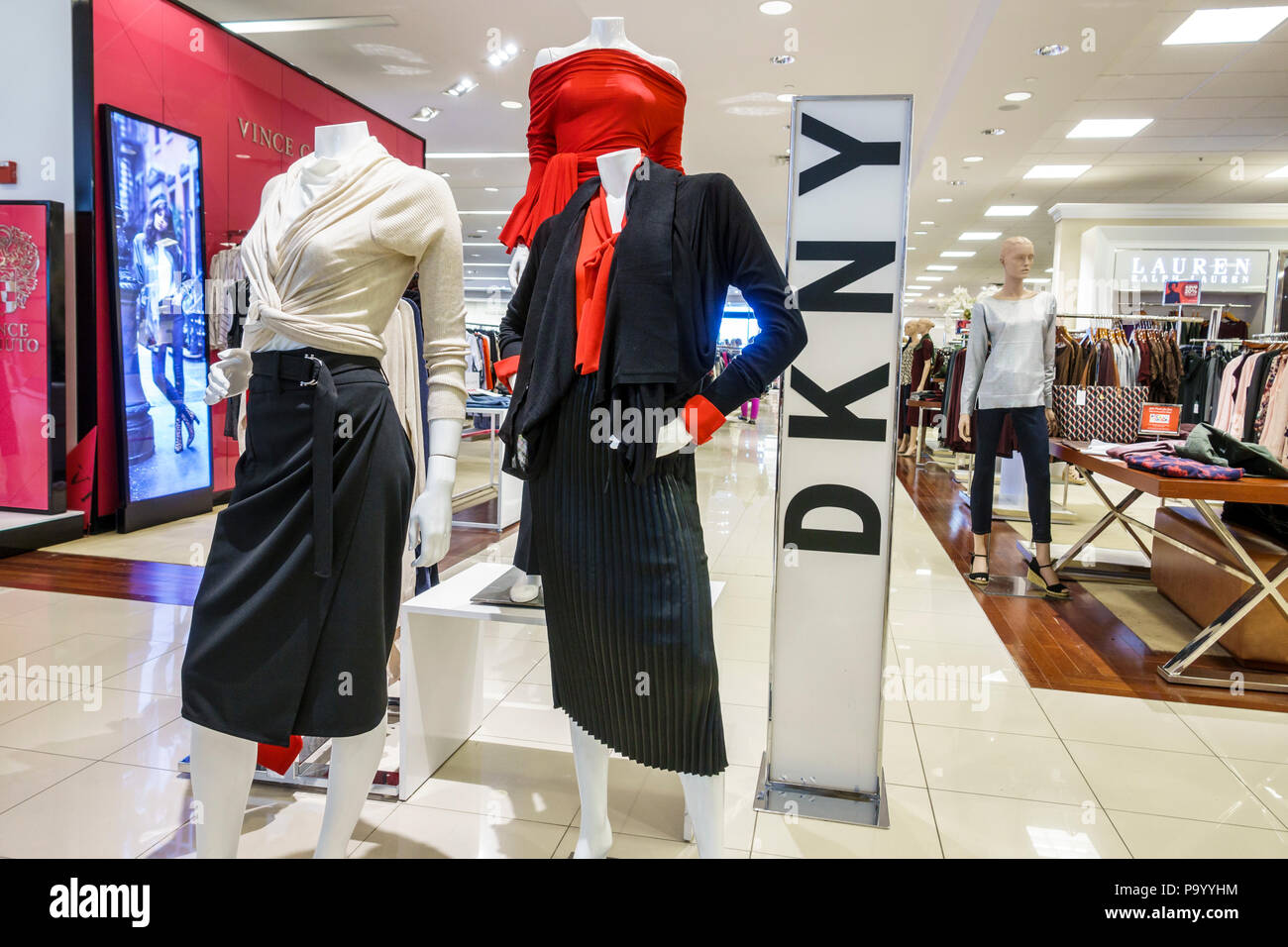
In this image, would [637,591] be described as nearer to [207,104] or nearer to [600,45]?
[600,45]

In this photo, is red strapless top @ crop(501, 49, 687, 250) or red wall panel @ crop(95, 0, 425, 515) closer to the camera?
red strapless top @ crop(501, 49, 687, 250)

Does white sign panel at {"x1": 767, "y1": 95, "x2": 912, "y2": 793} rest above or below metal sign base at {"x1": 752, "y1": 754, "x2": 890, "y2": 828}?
above

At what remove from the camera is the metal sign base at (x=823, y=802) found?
80.7 inches

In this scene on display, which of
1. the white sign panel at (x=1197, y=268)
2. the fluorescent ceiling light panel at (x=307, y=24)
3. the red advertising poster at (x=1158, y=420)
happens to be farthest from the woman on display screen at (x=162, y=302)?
the white sign panel at (x=1197, y=268)

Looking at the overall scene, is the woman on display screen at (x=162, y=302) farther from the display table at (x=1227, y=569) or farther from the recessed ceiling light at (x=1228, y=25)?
the recessed ceiling light at (x=1228, y=25)

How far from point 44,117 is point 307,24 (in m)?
2.13

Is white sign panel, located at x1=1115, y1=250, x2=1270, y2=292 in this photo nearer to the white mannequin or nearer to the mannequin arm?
the white mannequin

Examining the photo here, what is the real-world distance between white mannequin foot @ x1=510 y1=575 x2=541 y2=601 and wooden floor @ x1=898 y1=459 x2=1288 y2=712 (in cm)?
194

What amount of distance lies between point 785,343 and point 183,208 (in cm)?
528

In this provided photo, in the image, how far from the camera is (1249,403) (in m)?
5.80

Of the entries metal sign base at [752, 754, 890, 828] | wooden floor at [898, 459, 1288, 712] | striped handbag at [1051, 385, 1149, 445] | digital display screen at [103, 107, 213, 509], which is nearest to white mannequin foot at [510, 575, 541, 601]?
metal sign base at [752, 754, 890, 828]

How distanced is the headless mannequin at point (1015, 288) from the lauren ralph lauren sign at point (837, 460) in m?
2.27

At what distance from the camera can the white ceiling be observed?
5801mm

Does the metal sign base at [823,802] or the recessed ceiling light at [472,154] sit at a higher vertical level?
the recessed ceiling light at [472,154]
